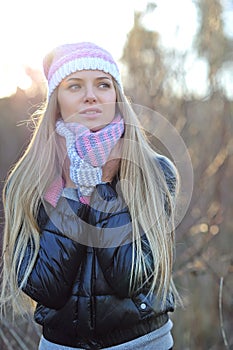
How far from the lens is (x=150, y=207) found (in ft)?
8.28

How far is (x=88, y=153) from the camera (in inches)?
97.8

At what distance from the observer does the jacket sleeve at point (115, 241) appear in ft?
7.59

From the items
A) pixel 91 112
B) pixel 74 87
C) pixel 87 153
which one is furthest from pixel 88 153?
pixel 74 87

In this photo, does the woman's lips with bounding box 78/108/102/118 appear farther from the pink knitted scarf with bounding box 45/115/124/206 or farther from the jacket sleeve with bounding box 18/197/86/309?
the jacket sleeve with bounding box 18/197/86/309

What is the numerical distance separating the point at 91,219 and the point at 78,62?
0.66 m

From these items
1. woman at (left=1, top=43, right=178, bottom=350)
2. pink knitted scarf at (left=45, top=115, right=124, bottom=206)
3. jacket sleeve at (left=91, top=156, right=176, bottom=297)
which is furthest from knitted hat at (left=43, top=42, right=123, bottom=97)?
jacket sleeve at (left=91, top=156, right=176, bottom=297)

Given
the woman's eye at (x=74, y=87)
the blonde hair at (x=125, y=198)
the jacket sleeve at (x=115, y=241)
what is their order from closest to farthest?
1. the jacket sleeve at (x=115, y=241)
2. the blonde hair at (x=125, y=198)
3. the woman's eye at (x=74, y=87)

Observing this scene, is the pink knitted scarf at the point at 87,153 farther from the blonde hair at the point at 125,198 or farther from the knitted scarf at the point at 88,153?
the blonde hair at the point at 125,198

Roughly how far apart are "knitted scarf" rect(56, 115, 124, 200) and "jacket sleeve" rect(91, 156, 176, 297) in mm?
55

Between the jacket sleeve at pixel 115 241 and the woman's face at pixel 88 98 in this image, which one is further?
the woman's face at pixel 88 98

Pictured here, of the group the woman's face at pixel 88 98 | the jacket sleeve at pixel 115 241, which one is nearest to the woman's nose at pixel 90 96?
the woman's face at pixel 88 98

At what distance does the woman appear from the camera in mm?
2367

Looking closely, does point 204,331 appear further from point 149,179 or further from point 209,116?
point 149,179

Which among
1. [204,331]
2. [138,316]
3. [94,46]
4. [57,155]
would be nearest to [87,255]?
[138,316]
